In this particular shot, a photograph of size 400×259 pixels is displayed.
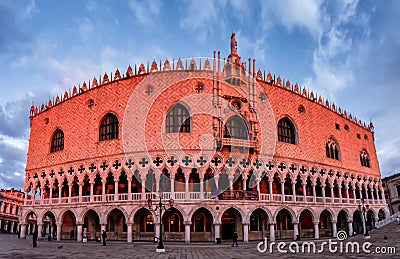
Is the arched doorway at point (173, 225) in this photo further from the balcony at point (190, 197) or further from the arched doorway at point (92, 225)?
the arched doorway at point (92, 225)

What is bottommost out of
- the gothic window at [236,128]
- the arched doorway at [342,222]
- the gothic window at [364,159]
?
the arched doorway at [342,222]

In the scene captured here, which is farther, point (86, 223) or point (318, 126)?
point (318, 126)

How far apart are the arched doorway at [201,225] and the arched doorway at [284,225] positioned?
22.5 ft

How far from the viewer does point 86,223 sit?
31.4m

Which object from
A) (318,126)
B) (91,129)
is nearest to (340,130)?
(318,126)

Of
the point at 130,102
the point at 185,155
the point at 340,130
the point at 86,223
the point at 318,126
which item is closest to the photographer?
the point at 185,155

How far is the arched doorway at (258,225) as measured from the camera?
29.3 m

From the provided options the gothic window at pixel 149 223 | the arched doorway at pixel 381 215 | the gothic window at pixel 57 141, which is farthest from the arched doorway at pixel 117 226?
the arched doorway at pixel 381 215

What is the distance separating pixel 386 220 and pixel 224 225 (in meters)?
20.9

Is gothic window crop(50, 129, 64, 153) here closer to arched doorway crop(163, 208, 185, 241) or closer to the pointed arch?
arched doorway crop(163, 208, 185, 241)

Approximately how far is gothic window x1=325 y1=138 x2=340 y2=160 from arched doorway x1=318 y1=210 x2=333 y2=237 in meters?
6.04

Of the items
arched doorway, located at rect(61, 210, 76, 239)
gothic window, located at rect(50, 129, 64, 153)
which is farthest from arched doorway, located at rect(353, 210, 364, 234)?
gothic window, located at rect(50, 129, 64, 153)

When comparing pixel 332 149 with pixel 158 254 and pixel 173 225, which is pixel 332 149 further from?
pixel 158 254

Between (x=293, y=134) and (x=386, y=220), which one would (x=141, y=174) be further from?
(x=386, y=220)
